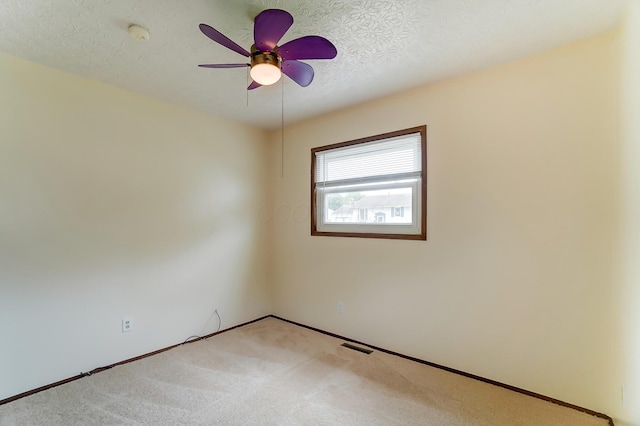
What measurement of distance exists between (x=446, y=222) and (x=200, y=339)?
9.05ft

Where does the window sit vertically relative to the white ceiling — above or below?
below

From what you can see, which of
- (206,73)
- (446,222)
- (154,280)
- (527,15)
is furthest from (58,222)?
(527,15)

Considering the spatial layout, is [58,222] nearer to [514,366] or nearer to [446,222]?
[446,222]

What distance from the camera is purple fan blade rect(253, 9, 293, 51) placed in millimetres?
1429

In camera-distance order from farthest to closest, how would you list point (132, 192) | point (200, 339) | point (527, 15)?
1. point (200, 339)
2. point (132, 192)
3. point (527, 15)

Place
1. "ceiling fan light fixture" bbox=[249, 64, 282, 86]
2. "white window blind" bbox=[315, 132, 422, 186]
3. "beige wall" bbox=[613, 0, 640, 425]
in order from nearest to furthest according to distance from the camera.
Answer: "beige wall" bbox=[613, 0, 640, 425]
"ceiling fan light fixture" bbox=[249, 64, 282, 86]
"white window blind" bbox=[315, 132, 422, 186]

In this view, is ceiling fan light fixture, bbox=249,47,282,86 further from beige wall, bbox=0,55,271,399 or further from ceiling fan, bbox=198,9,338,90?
beige wall, bbox=0,55,271,399

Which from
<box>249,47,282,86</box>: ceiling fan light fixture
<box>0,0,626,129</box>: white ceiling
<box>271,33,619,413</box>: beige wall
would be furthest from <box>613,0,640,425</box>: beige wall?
<box>249,47,282,86</box>: ceiling fan light fixture

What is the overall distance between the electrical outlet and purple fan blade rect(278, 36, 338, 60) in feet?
8.60

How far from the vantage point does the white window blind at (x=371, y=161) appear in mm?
2848

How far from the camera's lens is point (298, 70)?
6.36 ft

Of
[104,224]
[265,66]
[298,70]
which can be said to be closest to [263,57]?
[265,66]

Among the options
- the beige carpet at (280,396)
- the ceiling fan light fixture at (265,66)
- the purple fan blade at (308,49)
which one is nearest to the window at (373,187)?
the beige carpet at (280,396)

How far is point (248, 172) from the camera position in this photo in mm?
3816
